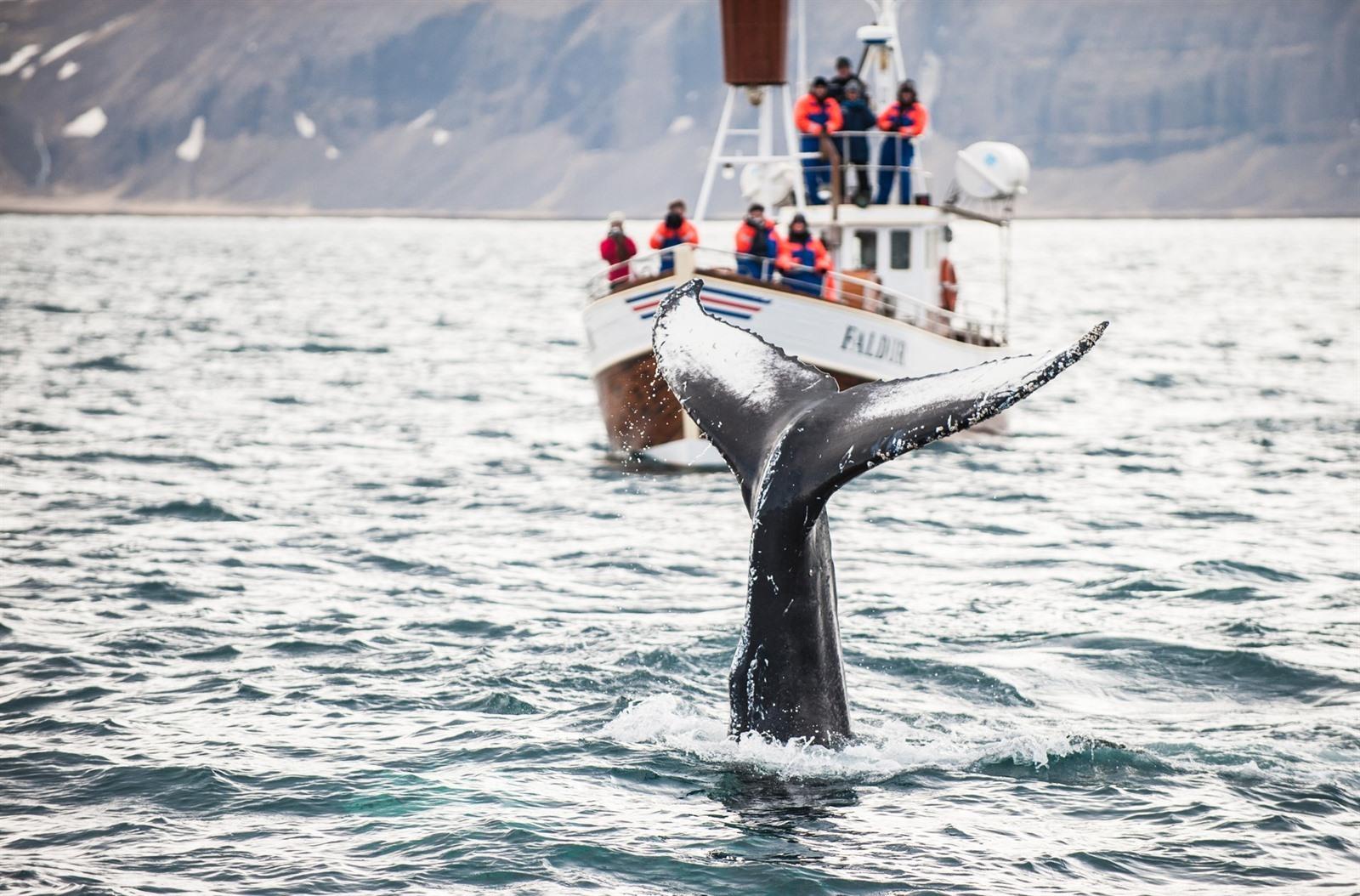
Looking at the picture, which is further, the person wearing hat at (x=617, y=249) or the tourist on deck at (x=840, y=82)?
the tourist on deck at (x=840, y=82)

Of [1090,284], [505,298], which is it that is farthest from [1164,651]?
[1090,284]

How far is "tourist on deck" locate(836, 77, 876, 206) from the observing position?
24.5 meters

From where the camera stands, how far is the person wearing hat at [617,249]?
21750 millimetres

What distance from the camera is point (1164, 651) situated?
12555 millimetres

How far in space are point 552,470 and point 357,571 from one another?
6.76 meters

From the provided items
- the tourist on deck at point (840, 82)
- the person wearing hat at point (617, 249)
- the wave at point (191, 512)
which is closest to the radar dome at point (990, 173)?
the tourist on deck at point (840, 82)

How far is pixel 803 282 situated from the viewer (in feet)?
70.1

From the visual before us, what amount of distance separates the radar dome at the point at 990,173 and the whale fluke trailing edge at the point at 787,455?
17922mm

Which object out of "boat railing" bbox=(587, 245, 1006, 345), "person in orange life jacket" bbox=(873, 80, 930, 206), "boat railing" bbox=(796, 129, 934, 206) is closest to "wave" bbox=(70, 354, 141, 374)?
"boat railing" bbox=(587, 245, 1006, 345)

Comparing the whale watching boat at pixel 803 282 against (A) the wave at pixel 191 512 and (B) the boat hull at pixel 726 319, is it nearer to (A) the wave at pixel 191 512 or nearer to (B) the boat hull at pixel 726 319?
(B) the boat hull at pixel 726 319

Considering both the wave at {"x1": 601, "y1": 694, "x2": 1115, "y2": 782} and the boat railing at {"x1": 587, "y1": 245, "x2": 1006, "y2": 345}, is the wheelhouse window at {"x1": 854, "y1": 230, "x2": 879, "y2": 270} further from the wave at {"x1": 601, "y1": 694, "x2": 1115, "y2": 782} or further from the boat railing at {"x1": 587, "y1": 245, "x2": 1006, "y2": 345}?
the wave at {"x1": 601, "y1": 694, "x2": 1115, "y2": 782}

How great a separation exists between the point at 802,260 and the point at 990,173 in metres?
5.93

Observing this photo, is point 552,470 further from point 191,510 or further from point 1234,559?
point 1234,559

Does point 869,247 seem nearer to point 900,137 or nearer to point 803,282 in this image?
point 900,137
